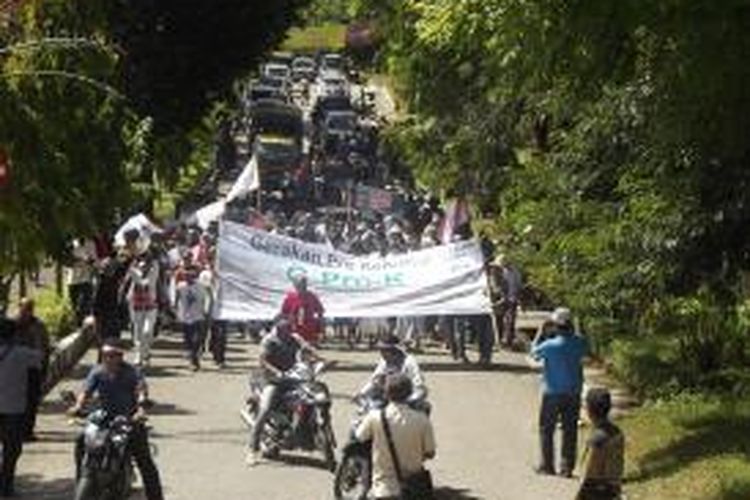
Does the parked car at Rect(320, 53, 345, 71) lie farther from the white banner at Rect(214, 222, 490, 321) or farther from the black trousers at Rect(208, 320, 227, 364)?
the black trousers at Rect(208, 320, 227, 364)

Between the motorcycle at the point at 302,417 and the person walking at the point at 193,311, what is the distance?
22.5 ft

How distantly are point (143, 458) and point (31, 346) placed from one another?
2.92 metres

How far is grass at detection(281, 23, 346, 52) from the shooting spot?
366 ft

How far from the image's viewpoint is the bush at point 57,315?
28.6m

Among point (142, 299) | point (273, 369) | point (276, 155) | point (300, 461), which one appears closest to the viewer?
point (273, 369)

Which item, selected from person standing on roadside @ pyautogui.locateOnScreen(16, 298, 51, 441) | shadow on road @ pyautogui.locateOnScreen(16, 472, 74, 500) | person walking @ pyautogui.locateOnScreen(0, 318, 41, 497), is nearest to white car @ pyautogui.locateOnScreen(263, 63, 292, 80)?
person standing on roadside @ pyautogui.locateOnScreen(16, 298, 51, 441)

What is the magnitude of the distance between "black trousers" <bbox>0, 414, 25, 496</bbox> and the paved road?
281 mm

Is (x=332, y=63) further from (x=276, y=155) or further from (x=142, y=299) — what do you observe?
(x=142, y=299)

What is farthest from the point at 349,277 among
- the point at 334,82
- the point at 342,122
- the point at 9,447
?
the point at 334,82

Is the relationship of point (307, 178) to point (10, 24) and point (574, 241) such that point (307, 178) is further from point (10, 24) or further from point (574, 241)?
point (10, 24)

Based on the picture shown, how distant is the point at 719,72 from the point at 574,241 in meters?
6.43

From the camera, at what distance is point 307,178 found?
5434 cm

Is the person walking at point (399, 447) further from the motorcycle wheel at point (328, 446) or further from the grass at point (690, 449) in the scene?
the motorcycle wheel at point (328, 446)

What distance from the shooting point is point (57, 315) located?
95.5 ft
